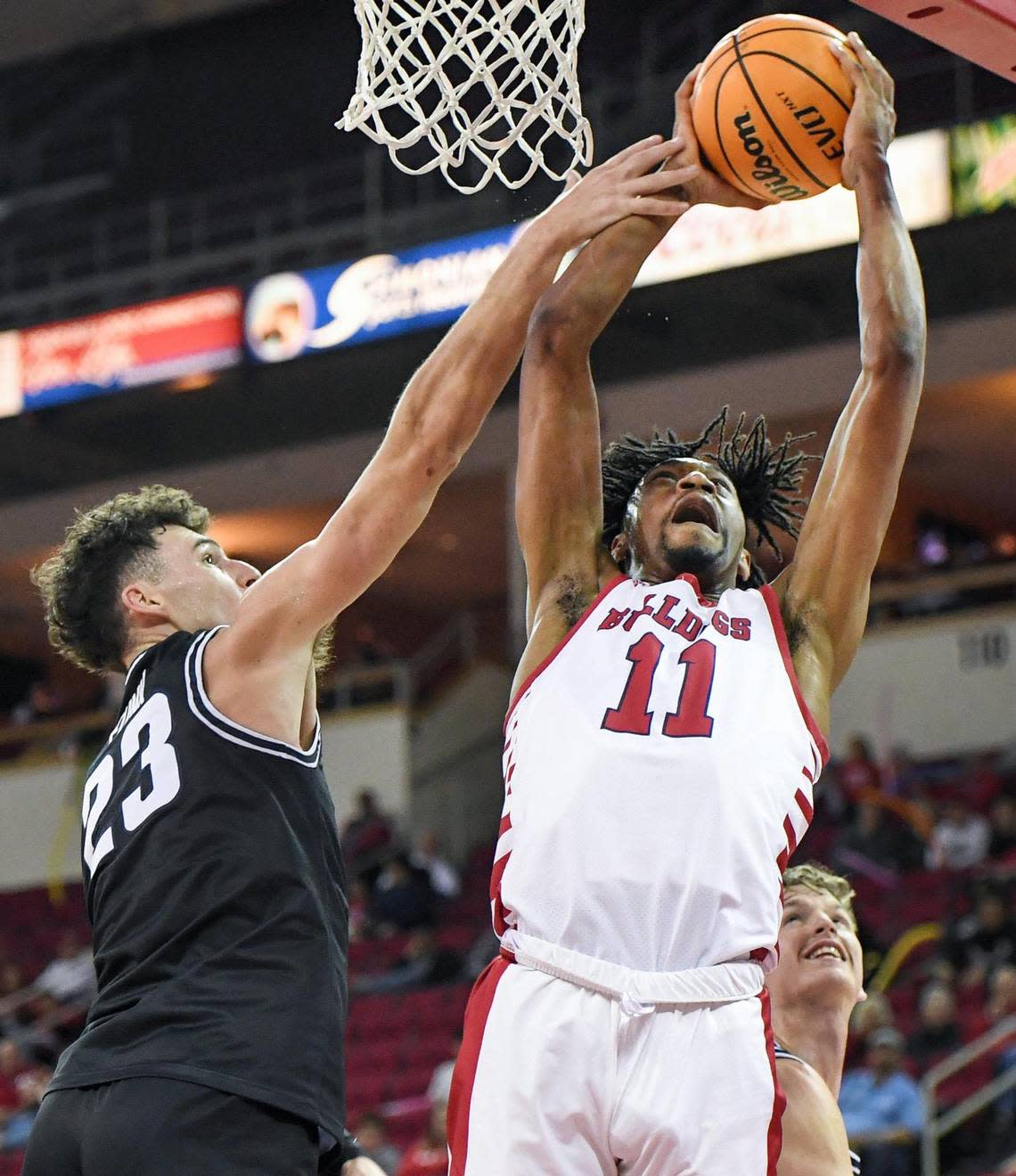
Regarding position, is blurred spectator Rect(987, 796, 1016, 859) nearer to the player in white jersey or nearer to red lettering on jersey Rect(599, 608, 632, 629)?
the player in white jersey

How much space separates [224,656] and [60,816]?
14.5 m

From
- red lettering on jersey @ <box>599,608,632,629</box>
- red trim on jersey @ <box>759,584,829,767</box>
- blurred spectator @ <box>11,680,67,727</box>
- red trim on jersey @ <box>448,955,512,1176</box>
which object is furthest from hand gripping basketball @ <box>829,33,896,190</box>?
blurred spectator @ <box>11,680,67,727</box>

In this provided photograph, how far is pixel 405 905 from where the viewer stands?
13492 millimetres

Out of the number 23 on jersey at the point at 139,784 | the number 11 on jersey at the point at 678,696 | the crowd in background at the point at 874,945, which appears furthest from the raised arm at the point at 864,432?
the crowd in background at the point at 874,945

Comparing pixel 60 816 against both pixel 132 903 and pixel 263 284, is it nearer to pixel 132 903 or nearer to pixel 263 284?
pixel 263 284

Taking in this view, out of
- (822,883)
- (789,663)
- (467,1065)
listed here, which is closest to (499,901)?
(467,1065)

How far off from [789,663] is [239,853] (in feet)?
3.19

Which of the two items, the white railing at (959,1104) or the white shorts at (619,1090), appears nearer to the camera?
the white shorts at (619,1090)

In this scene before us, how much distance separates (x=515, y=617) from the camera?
14.7 metres

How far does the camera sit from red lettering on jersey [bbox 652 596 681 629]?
324 centimetres

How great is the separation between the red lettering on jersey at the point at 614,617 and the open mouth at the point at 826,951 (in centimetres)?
90

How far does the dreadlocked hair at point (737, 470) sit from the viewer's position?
369cm

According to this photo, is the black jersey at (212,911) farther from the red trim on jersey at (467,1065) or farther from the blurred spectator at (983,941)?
the blurred spectator at (983,941)

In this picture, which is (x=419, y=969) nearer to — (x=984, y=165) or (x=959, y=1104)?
(x=959, y=1104)
